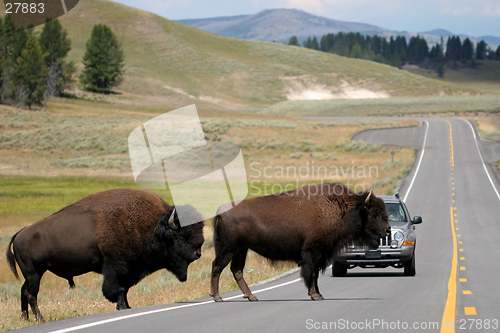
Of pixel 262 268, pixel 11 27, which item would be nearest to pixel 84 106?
pixel 11 27

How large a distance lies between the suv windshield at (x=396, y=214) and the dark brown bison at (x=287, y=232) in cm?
538

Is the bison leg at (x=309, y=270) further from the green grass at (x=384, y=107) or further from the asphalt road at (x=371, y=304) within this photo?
the green grass at (x=384, y=107)

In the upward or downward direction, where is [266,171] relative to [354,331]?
downward

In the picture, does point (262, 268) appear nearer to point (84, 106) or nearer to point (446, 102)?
point (84, 106)

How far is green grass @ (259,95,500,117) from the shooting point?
113 m

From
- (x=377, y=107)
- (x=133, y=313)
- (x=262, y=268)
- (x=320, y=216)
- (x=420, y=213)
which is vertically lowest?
(x=377, y=107)

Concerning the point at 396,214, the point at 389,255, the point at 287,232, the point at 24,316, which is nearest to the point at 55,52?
the point at 396,214

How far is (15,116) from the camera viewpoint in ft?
245

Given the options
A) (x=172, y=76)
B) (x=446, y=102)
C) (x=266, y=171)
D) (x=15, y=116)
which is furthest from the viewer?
(x=172, y=76)

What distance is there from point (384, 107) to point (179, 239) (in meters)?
118

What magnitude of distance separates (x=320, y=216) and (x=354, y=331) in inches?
119

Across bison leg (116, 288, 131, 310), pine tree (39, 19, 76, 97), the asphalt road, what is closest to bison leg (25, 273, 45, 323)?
the asphalt road

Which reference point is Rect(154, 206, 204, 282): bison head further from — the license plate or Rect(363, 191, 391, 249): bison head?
the license plate

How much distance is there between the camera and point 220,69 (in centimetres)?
17062
